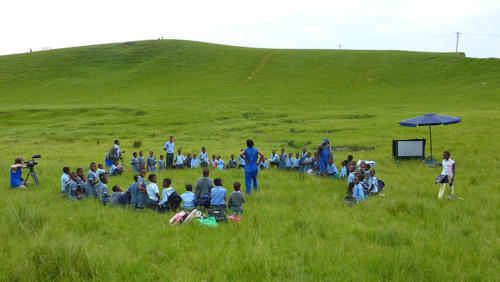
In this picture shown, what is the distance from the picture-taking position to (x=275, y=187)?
12.7 meters

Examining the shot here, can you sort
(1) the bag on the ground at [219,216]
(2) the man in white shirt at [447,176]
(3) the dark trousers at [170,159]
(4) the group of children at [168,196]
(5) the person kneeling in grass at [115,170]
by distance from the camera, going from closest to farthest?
(1) the bag on the ground at [219,216], (4) the group of children at [168,196], (2) the man in white shirt at [447,176], (5) the person kneeling in grass at [115,170], (3) the dark trousers at [170,159]

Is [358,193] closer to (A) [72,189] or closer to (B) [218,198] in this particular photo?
(B) [218,198]

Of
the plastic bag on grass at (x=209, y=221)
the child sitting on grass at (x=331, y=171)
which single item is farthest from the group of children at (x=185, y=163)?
the plastic bag on grass at (x=209, y=221)

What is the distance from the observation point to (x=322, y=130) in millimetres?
30969

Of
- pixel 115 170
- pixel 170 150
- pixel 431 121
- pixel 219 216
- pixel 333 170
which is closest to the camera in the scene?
pixel 219 216

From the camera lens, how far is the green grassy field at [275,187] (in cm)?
570

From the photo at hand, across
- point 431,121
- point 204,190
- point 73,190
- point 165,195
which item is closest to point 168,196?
point 165,195

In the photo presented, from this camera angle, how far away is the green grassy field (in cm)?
570

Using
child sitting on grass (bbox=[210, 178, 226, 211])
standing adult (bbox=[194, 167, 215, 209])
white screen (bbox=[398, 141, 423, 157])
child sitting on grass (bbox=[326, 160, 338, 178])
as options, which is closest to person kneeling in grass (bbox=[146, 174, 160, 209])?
standing adult (bbox=[194, 167, 215, 209])

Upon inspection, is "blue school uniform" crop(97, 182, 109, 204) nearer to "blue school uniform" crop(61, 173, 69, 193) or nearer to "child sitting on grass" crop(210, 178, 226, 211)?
"blue school uniform" crop(61, 173, 69, 193)

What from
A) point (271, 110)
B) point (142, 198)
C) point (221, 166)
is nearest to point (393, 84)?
point (271, 110)

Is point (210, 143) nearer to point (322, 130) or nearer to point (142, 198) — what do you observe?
point (322, 130)

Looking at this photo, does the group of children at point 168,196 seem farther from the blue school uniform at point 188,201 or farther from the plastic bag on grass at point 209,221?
the plastic bag on grass at point 209,221

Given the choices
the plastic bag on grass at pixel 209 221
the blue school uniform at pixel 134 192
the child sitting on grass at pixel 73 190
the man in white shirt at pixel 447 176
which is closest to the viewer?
the plastic bag on grass at pixel 209 221
